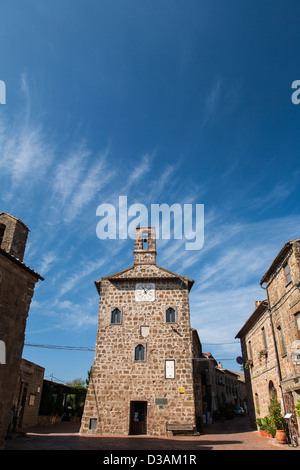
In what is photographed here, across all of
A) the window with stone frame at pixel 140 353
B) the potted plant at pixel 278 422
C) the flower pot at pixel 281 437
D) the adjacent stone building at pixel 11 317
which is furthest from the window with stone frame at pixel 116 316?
the flower pot at pixel 281 437

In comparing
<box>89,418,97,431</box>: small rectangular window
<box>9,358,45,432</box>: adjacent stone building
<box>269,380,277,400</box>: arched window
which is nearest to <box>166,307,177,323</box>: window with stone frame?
<box>269,380,277,400</box>: arched window

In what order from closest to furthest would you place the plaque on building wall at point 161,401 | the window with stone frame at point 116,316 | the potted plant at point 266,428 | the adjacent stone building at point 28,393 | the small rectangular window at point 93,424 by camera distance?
the potted plant at point 266,428, the small rectangular window at point 93,424, the plaque on building wall at point 161,401, the adjacent stone building at point 28,393, the window with stone frame at point 116,316

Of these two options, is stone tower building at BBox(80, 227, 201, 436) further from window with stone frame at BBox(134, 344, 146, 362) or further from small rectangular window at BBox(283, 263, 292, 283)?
small rectangular window at BBox(283, 263, 292, 283)

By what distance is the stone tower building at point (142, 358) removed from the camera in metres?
18.4

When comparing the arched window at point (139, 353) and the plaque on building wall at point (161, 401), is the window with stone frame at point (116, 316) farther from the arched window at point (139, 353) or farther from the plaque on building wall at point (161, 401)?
the plaque on building wall at point (161, 401)

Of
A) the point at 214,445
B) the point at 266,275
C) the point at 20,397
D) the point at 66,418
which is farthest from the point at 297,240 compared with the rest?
the point at 66,418

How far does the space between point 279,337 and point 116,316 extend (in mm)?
9927

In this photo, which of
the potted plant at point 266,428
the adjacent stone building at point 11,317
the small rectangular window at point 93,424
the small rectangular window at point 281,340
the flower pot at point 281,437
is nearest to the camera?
the adjacent stone building at point 11,317

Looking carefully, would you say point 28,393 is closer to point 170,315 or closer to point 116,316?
point 116,316

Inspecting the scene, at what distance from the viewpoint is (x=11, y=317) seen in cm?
1116

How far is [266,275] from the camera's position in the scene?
57.1 feet

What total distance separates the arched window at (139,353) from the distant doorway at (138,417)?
2.44m

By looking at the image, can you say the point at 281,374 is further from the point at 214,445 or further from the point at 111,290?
the point at 111,290
